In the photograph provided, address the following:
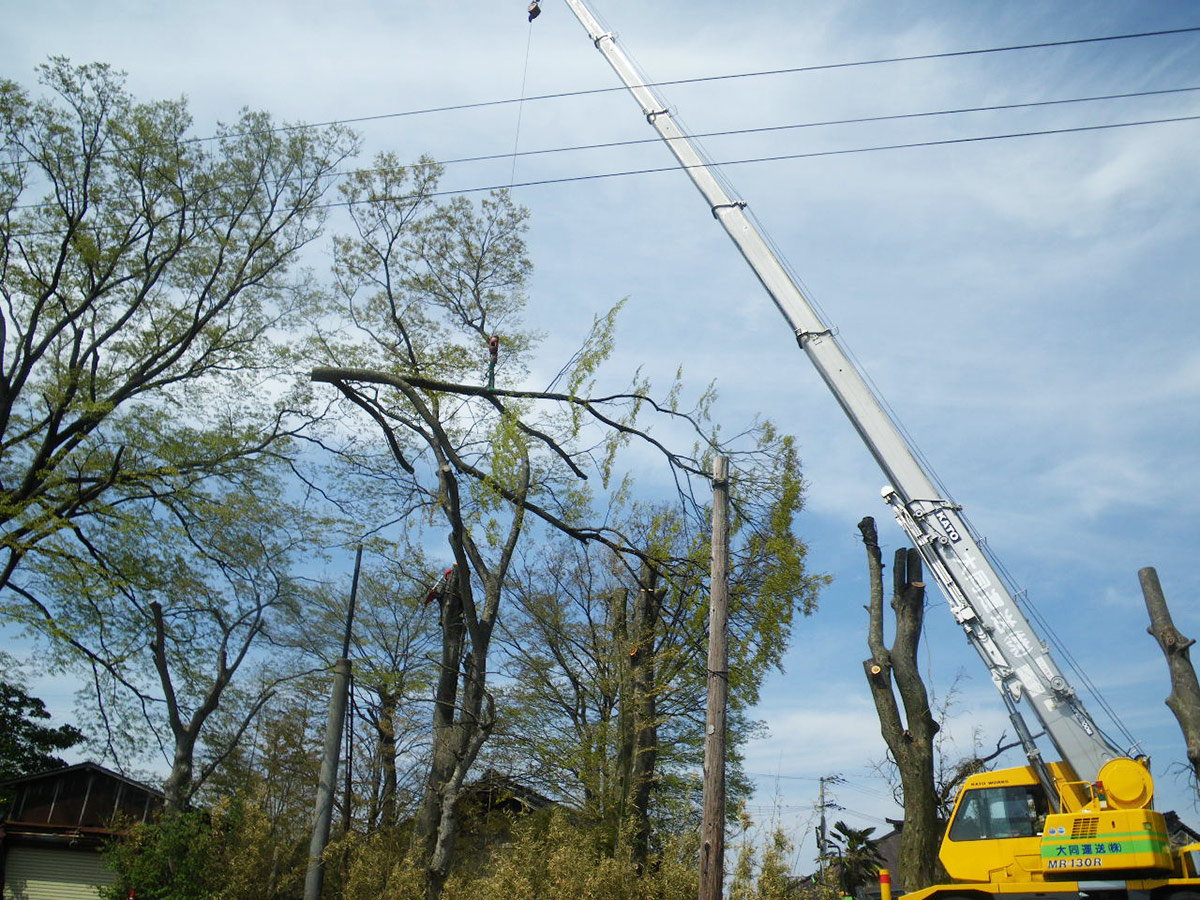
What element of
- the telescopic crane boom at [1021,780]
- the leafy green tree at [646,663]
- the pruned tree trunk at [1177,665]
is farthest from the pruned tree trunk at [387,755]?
the pruned tree trunk at [1177,665]

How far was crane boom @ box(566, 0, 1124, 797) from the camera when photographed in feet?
37.9

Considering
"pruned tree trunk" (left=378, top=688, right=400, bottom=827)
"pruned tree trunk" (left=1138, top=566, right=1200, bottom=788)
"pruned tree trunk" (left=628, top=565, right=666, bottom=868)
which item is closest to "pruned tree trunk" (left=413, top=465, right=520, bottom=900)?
"pruned tree trunk" (left=628, top=565, right=666, bottom=868)

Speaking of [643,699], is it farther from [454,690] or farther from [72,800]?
[72,800]

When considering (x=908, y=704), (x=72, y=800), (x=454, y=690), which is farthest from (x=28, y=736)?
(x=908, y=704)

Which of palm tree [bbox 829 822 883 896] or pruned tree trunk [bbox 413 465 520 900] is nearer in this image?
pruned tree trunk [bbox 413 465 520 900]

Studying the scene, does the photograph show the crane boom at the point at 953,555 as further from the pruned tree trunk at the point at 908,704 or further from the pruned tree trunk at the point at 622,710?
the pruned tree trunk at the point at 622,710

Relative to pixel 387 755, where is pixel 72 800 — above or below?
below

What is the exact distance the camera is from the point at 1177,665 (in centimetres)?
1456

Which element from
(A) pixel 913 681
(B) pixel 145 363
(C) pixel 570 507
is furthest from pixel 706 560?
(B) pixel 145 363

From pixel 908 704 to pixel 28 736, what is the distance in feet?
106

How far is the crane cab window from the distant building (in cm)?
2728

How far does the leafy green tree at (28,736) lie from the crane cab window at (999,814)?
104 feet

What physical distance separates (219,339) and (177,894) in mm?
10998

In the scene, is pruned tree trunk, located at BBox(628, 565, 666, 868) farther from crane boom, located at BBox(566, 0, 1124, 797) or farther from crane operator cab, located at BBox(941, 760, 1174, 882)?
crane operator cab, located at BBox(941, 760, 1174, 882)
